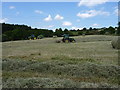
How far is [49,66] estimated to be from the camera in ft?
30.3

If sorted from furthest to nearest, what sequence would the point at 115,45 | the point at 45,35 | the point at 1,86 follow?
the point at 45,35 < the point at 115,45 < the point at 1,86

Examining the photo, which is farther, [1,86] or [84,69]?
[84,69]

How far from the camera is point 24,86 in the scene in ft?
20.0

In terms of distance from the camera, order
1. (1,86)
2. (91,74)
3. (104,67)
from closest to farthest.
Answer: (1,86)
(91,74)
(104,67)

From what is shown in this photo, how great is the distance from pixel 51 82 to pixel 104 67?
135 inches

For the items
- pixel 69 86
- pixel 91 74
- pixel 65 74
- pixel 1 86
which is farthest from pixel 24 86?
pixel 91 74

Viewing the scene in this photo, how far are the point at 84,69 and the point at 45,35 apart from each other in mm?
73213

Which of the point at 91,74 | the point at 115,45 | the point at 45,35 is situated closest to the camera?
the point at 91,74

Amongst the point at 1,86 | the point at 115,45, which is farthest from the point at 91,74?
the point at 115,45

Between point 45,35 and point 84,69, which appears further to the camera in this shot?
point 45,35

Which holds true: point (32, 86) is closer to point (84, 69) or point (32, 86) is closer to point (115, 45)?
point (84, 69)

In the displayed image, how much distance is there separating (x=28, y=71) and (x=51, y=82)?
2834mm

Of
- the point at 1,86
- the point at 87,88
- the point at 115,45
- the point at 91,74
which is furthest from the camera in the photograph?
the point at 115,45

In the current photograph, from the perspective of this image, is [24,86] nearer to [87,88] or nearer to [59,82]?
[59,82]
